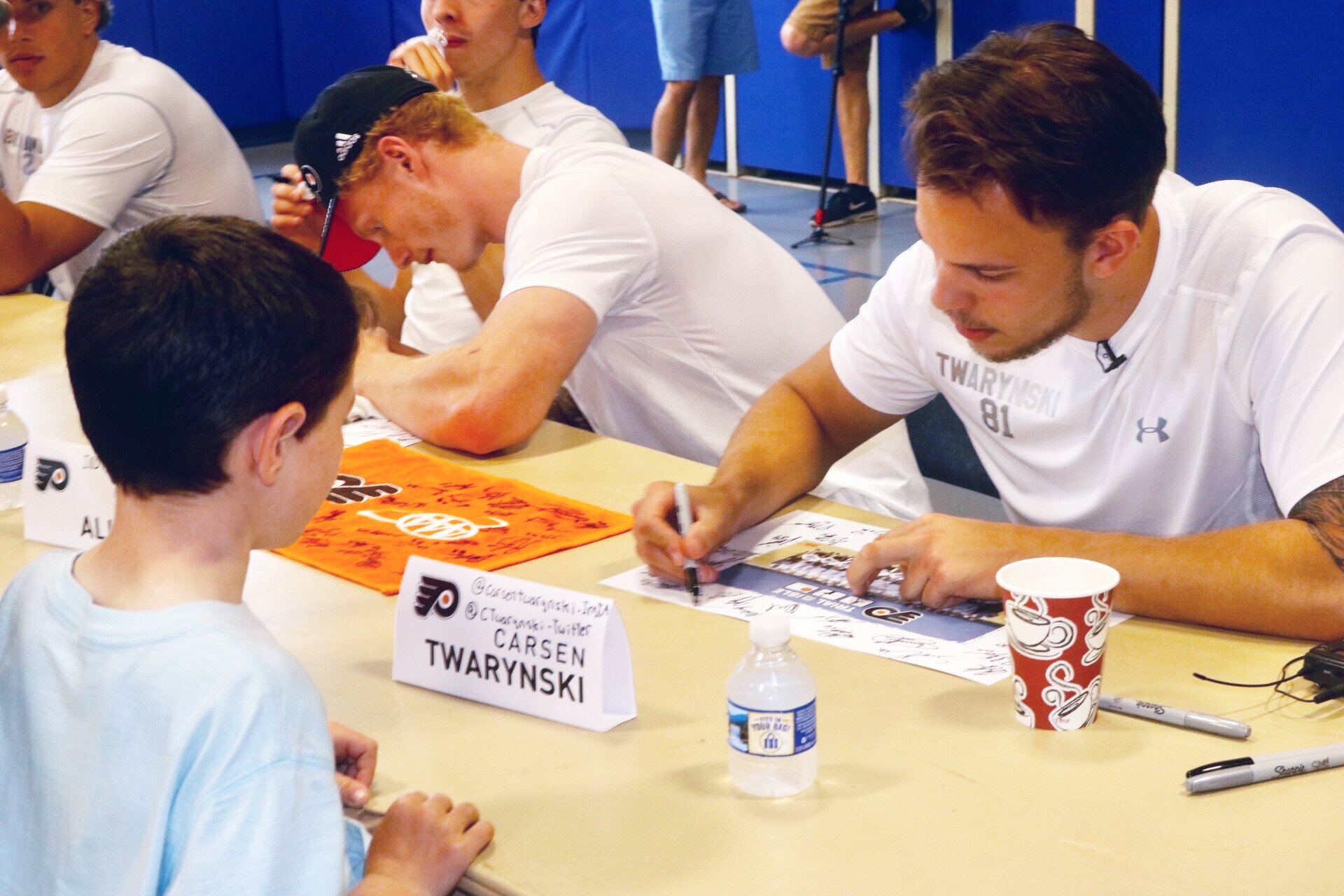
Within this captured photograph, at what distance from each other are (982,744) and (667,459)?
2.84 ft

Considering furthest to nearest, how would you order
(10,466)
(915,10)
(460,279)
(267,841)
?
(915,10) → (460,279) → (10,466) → (267,841)

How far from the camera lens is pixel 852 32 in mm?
6219

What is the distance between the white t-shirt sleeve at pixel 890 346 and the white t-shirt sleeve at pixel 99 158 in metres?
2.08

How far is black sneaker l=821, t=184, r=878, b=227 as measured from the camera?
6234 mm

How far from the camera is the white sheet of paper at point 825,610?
129 cm

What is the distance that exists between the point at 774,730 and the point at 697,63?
5914 millimetres

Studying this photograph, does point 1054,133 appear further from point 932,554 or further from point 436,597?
point 436,597

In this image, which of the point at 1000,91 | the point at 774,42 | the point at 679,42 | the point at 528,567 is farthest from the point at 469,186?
the point at 774,42

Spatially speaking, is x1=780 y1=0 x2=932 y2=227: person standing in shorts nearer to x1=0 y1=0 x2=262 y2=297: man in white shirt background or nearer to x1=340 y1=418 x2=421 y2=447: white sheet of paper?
x1=0 y1=0 x2=262 y2=297: man in white shirt background

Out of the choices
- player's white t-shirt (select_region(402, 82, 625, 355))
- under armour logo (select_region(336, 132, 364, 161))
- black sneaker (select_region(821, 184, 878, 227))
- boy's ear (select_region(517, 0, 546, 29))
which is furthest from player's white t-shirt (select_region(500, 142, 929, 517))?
black sneaker (select_region(821, 184, 878, 227))

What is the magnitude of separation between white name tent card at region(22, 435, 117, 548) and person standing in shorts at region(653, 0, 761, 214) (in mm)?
5020

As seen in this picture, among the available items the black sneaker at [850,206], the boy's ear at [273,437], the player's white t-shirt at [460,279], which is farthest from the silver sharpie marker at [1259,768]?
the black sneaker at [850,206]

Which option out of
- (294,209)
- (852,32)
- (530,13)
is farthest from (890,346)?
(852,32)

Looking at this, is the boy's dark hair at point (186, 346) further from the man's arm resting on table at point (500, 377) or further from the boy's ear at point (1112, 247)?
the man's arm resting on table at point (500, 377)
